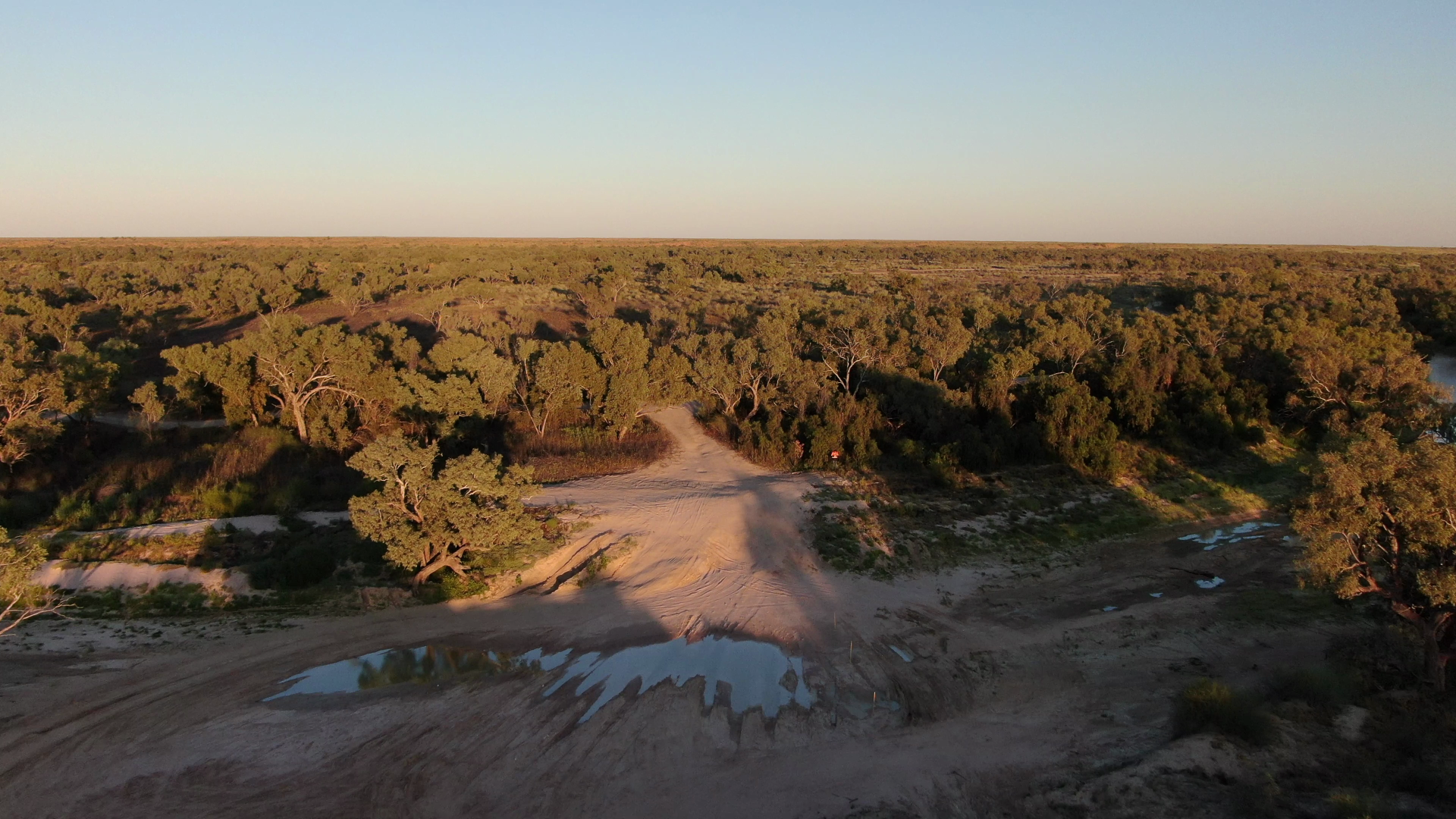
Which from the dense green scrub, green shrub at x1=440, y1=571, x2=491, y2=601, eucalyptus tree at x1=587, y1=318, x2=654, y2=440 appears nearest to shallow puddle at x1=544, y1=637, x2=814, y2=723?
green shrub at x1=440, y1=571, x2=491, y2=601

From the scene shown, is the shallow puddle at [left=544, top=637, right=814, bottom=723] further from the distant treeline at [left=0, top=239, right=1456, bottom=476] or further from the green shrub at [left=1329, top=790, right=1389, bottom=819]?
the distant treeline at [left=0, top=239, right=1456, bottom=476]

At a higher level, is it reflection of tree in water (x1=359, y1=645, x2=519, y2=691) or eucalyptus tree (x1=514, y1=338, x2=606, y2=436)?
eucalyptus tree (x1=514, y1=338, x2=606, y2=436)

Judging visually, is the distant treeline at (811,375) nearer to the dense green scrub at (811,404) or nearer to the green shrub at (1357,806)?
the dense green scrub at (811,404)

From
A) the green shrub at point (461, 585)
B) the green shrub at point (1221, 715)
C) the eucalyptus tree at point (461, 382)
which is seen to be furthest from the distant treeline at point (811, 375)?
the green shrub at point (1221, 715)

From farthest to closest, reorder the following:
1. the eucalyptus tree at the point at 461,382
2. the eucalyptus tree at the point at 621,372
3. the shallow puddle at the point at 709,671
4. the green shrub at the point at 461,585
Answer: the eucalyptus tree at the point at 621,372 → the eucalyptus tree at the point at 461,382 → the green shrub at the point at 461,585 → the shallow puddle at the point at 709,671

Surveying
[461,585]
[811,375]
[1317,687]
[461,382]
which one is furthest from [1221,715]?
[461,382]

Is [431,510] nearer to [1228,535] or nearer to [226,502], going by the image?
[226,502]

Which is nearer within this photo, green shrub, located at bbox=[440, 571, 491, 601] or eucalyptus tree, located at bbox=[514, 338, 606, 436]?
green shrub, located at bbox=[440, 571, 491, 601]
